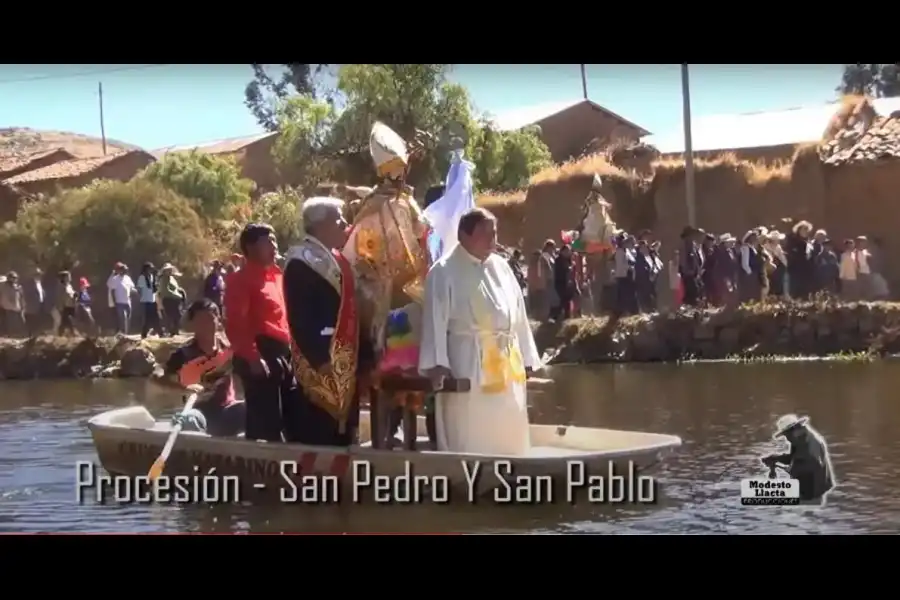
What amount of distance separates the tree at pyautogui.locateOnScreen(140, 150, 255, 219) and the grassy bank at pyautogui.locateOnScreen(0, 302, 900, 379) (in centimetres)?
66

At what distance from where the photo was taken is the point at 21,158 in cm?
852

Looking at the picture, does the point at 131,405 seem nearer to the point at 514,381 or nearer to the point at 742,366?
the point at 514,381

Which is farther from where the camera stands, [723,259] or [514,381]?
[723,259]

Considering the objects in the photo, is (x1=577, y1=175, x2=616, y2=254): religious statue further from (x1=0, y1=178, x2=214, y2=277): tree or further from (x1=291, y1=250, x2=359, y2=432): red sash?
(x1=0, y1=178, x2=214, y2=277): tree

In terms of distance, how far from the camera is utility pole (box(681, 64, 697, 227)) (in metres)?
8.54

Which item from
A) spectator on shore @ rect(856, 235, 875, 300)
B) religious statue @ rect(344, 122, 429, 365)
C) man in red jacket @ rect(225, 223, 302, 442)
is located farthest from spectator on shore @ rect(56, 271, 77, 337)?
spectator on shore @ rect(856, 235, 875, 300)

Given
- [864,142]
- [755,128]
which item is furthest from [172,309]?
[864,142]

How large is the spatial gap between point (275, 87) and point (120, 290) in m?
1.19

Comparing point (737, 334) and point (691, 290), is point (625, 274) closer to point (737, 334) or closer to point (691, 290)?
point (691, 290)

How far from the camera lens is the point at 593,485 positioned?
835cm

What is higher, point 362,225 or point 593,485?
point 362,225
